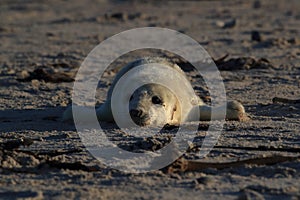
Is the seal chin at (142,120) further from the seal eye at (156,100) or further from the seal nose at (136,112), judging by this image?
the seal eye at (156,100)

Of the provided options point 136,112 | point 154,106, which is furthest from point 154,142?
point 154,106

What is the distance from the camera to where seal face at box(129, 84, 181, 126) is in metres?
5.75

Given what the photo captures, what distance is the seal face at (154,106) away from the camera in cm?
575

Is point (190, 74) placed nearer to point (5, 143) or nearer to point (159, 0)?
point (5, 143)

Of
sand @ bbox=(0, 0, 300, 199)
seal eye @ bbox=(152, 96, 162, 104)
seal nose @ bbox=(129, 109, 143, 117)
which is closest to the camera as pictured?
sand @ bbox=(0, 0, 300, 199)

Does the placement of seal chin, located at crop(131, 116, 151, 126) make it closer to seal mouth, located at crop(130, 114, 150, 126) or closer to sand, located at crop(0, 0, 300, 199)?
seal mouth, located at crop(130, 114, 150, 126)

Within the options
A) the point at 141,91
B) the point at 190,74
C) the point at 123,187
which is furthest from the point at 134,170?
the point at 190,74

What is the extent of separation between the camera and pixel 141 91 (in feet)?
19.7

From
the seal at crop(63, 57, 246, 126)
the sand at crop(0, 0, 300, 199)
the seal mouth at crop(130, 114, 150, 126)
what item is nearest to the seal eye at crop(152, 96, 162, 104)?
the seal at crop(63, 57, 246, 126)

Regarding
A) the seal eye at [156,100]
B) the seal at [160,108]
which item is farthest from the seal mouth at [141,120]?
the seal eye at [156,100]

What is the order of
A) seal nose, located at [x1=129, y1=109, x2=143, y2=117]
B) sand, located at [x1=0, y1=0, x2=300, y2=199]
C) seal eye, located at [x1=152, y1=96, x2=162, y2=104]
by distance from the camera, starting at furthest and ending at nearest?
1. seal eye, located at [x1=152, y1=96, x2=162, y2=104]
2. seal nose, located at [x1=129, y1=109, x2=143, y2=117]
3. sand, located at [x1=0, y1=0, x2=300, y2=199]

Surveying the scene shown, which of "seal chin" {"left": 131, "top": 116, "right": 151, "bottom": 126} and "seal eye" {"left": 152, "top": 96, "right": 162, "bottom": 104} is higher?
"seal eye" {"left": 152, "top": 96, "right": 162, "bottom": 104}

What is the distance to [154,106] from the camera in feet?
19.2

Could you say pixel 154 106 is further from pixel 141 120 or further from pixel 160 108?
pixel 141 120
